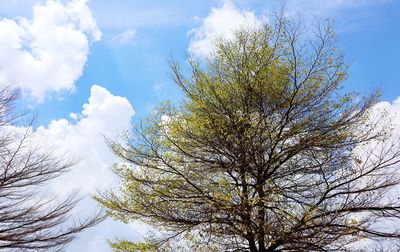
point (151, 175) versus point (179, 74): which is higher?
point (179, 74)

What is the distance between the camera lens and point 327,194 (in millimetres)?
9125

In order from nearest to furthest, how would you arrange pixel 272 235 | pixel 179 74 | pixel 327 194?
pixel 272 235 < pixel 327 194 < pixel 179 74

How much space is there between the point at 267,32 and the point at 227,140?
10.2ft

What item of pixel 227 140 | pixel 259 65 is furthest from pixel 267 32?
pixel 227 140

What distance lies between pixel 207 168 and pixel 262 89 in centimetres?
225

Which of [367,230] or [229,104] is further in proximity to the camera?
[229,104]

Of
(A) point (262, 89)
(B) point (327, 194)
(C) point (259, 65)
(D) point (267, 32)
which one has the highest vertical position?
(D) point (267, 32)

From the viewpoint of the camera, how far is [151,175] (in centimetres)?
1000

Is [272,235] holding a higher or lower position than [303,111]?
lower

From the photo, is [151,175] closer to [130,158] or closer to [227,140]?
[130,158]

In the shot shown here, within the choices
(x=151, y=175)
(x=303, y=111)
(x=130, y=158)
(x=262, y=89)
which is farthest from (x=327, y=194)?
(x=130, y=158)

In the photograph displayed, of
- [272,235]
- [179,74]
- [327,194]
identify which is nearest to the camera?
[272,235]

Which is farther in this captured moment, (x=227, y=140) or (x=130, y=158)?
(x=130, y=158)

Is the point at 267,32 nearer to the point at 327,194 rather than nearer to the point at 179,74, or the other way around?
the point at 179,74
